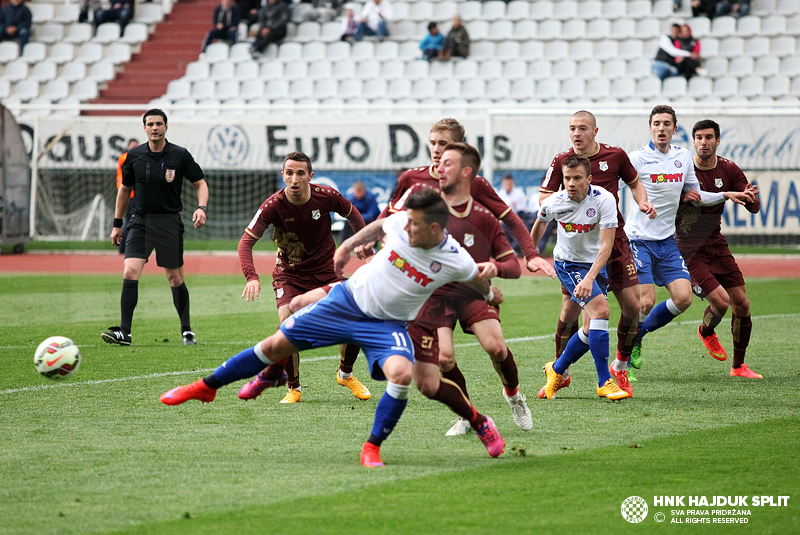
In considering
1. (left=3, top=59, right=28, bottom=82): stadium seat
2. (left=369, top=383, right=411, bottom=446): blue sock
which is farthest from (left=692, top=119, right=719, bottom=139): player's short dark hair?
(left=3, top=59, right=28, bottom=82): stadium seat

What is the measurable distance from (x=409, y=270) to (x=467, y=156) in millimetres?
946

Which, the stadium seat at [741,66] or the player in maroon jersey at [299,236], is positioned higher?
the stadium seat at [741,66]

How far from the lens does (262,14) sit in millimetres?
25484

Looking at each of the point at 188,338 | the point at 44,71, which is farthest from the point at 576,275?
the point at 44,71

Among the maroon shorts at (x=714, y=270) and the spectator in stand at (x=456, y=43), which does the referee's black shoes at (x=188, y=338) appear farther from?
the spectator in stand at (x=456, y=43)

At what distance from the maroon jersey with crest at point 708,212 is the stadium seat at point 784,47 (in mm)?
15700

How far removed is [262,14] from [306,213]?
1971 cm

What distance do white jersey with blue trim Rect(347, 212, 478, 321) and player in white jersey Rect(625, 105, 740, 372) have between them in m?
3.60

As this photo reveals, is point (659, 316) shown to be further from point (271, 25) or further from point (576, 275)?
point (271, 25)

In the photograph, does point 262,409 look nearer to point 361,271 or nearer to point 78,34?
point 361,271

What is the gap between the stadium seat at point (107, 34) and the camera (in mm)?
27219

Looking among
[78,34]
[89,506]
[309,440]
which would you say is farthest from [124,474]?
[78,34]

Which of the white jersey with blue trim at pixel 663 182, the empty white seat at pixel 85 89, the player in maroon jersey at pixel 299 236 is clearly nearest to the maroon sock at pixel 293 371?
the player in maroon jersey at pixel 299 236

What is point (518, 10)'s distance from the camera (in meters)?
25.2
